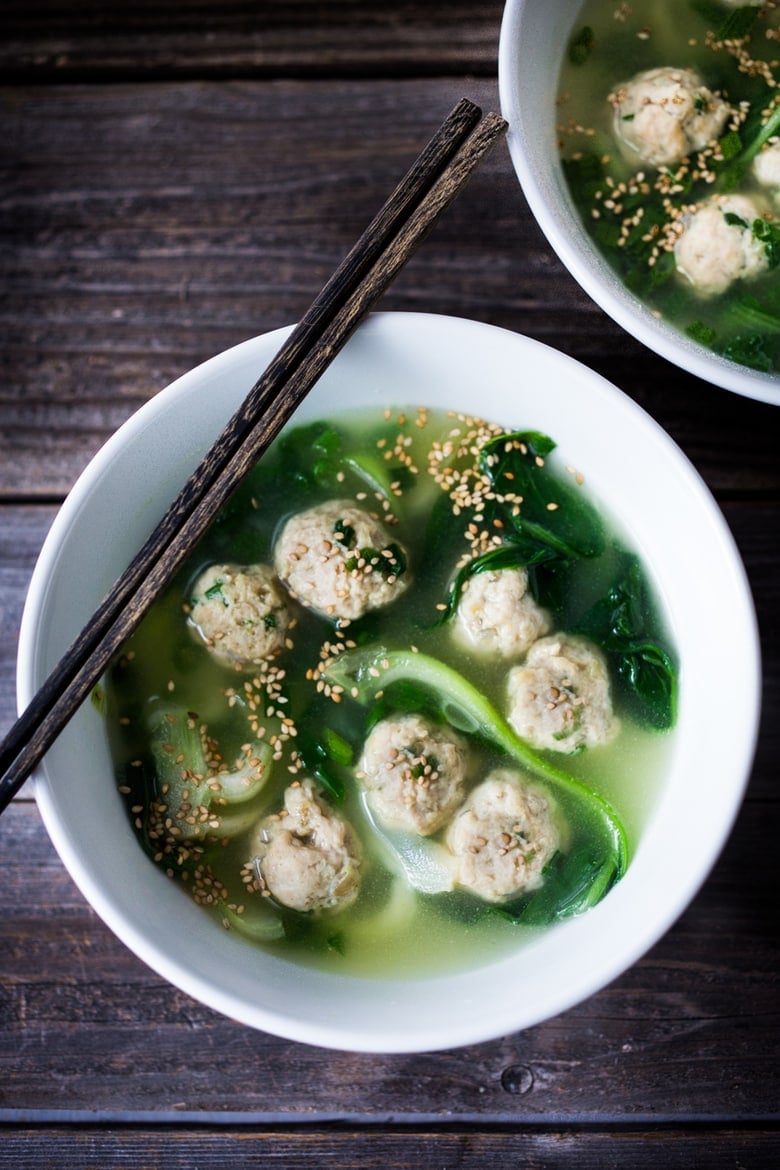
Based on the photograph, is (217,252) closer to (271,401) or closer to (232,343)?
(232,343)

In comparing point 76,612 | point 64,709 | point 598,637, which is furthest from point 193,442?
point 598,637

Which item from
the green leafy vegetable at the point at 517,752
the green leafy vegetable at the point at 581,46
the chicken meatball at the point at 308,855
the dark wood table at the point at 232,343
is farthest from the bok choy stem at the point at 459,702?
the green leafy vegetable at the point at 581,46

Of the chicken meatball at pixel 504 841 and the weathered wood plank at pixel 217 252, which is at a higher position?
the weathered wood plank at pixel 217 252

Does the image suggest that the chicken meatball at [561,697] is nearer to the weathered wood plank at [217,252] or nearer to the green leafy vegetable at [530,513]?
the green leafy vegetable at [530,513]

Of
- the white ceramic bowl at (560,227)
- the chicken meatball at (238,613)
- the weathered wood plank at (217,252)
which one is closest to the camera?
the white ceramic bowl at (560,227)

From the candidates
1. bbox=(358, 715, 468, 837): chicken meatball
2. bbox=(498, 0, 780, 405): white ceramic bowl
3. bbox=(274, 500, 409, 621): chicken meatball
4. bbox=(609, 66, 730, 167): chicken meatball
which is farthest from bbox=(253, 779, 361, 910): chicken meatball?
bbox=(609, 66, 730, 167): chicken meatball

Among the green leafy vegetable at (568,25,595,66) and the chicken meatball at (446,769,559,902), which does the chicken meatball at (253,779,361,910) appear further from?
Result: the green leafy vegetable at (568,25,595,66)

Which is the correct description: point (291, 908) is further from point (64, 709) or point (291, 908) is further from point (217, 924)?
point (64, 709)

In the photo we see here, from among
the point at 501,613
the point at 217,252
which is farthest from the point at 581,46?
the point at 501,613
